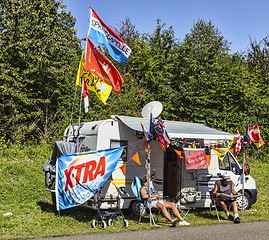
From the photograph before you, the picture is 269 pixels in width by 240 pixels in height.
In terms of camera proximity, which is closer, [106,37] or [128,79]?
[106,37]

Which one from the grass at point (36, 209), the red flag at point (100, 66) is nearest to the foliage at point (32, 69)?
the grass at point (36, 209)

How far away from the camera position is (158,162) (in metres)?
10.4

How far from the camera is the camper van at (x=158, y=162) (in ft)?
30.9

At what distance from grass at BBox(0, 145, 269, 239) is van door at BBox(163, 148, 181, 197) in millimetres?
1075

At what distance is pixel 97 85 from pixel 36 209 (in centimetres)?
400

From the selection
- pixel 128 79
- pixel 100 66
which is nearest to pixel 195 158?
pixel 100 66

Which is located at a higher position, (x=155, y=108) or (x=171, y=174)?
(x=155, y=108)

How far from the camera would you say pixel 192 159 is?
1008 cm

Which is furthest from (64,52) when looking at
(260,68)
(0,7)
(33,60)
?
(260,68)

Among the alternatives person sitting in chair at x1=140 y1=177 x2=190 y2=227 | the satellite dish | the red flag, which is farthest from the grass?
the red flag

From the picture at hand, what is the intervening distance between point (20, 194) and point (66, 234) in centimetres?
486

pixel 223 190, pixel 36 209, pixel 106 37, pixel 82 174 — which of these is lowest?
pixel 36 209

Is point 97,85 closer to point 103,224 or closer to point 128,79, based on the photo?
point 103,224

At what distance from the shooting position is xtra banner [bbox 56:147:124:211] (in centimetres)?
880
